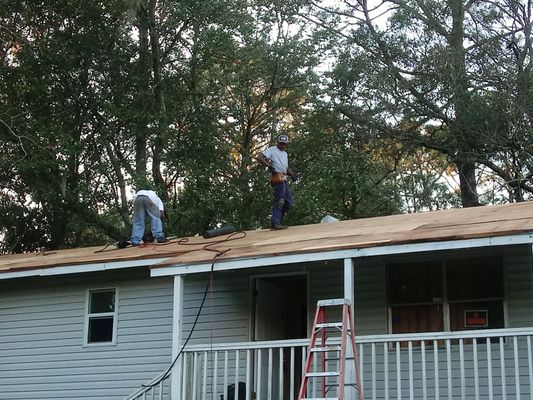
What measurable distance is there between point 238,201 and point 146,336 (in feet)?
40.6

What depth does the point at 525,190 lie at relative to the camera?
2341 centimetres

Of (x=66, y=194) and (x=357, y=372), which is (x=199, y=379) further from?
(x=66, y=194)

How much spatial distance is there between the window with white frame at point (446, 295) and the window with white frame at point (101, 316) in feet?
16.4

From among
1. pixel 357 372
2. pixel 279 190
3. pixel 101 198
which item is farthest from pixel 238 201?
pixel 357 372

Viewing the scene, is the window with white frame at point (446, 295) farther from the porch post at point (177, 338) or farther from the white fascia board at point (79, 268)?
the white fascia board at point (79, 268)

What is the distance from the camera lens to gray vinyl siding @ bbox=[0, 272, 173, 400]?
45.1 feet

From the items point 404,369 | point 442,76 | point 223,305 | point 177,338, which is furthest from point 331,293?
point 442,76

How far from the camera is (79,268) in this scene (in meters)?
13.8

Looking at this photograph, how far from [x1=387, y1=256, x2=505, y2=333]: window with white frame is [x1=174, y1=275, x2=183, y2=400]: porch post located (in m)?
3.02

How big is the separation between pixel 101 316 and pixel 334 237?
495cm

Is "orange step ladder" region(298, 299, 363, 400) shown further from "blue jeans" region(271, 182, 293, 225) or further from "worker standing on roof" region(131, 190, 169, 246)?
"worker standing on roof" region(131, 190, 169, 246)

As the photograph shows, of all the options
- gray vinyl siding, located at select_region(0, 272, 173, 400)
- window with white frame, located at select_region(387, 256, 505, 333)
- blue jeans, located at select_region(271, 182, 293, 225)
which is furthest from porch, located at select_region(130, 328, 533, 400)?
blue jeans, located at select_region(271, 182, 293, 225)

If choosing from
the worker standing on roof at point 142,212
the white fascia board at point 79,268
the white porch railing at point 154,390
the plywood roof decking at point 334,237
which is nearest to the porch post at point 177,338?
the white porch railing at point 154,390

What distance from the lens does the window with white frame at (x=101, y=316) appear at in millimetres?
14172
